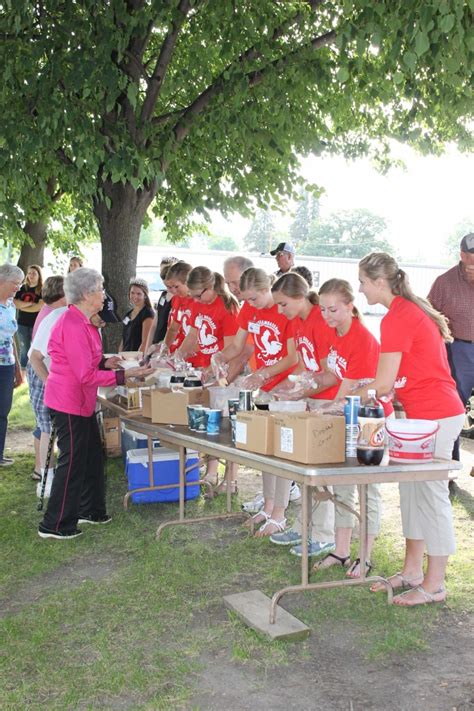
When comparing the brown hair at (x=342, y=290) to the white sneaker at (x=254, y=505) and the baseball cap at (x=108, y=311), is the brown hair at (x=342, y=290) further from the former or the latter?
the baseball cap at (x=108, y=311)

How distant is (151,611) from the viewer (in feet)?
11.6

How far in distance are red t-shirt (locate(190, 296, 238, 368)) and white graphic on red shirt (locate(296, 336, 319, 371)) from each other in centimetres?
116

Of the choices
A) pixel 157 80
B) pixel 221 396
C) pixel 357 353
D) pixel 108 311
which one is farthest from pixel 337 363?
pixel 157 80

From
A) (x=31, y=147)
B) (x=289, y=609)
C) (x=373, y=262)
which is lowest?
(x=289, y=609)

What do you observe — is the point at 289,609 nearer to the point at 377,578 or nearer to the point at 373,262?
the point at 377,578

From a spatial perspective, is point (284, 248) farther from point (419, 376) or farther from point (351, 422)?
point (351, 422)

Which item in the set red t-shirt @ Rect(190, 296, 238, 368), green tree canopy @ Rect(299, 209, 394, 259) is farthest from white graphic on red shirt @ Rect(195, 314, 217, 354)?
green tree canopy @ Rect(299, 209, 394, 259)

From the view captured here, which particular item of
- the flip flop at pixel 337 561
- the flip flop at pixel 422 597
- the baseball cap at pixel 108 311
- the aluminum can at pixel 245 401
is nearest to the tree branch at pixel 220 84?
the baseball cap at pixel 108 311

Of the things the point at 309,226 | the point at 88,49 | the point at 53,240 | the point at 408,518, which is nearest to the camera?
the point at 408,518

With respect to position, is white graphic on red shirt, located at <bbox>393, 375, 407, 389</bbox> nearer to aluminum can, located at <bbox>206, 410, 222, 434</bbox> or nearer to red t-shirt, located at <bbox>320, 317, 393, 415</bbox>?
red t-shirt, located at <bbox>320, 317, 393, 415</bbox>

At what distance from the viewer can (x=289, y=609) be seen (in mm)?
3584

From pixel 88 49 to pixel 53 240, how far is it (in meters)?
9.84

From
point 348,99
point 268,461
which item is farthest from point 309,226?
point 268,461

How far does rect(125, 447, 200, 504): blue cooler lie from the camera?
Result: 542 cm
